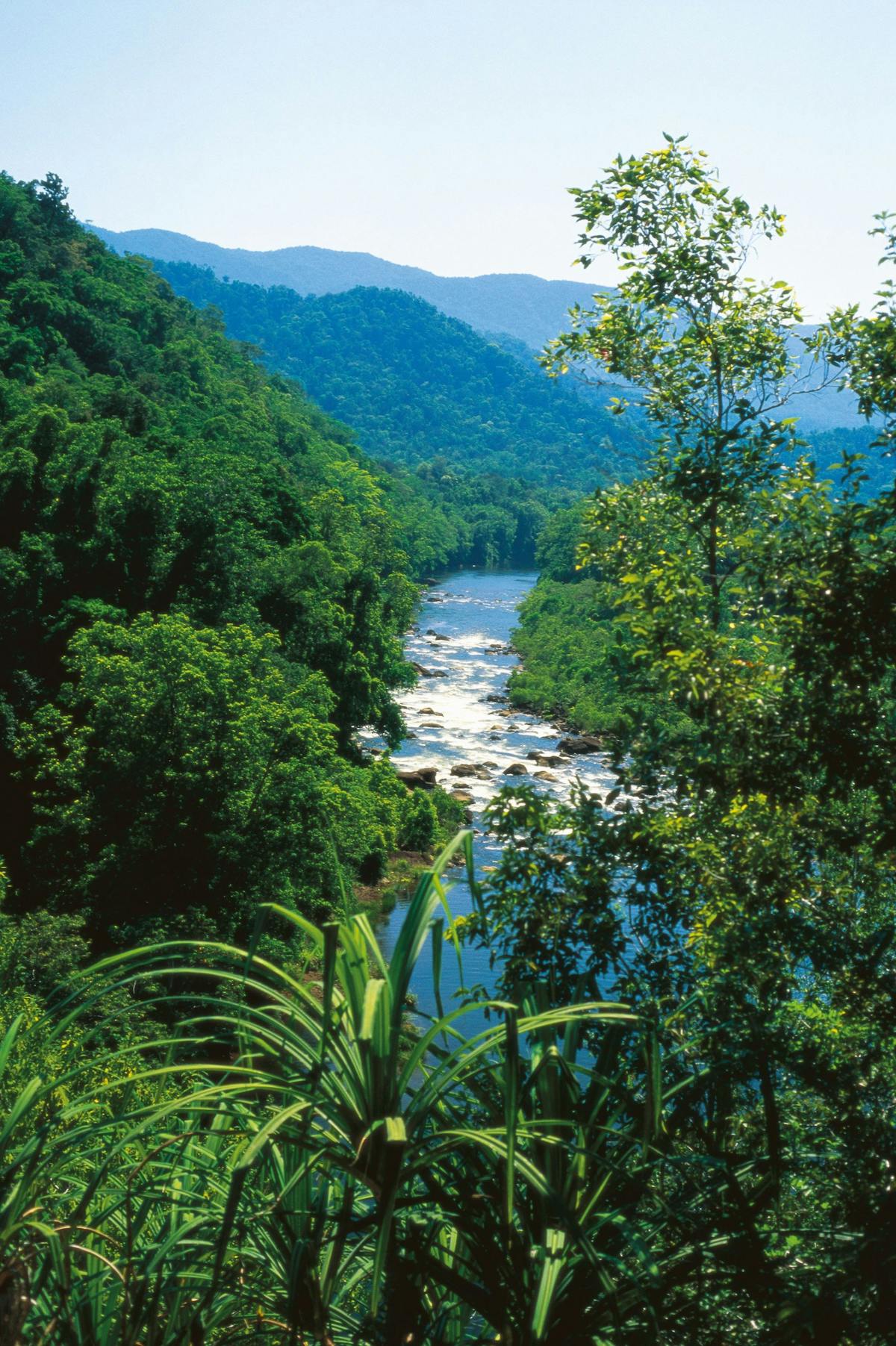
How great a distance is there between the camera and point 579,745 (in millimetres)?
36250

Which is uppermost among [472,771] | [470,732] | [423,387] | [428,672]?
[423,387]

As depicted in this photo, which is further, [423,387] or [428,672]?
[423,387]

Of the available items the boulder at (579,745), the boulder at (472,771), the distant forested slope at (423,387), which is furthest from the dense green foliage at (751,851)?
the distant forested slope at (423,387)

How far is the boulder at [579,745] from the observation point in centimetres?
3562

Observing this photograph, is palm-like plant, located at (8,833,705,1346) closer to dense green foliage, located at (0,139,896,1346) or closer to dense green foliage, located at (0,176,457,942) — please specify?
dense green foliage, located at (0,139,896,1346)

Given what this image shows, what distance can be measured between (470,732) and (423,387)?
13938 centimetres

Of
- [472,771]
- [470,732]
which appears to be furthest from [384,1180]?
[470,732]

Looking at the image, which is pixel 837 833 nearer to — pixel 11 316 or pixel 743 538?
pixel 743 538

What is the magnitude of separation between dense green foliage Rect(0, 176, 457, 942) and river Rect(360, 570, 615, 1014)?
2.11 metres

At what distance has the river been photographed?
2467 cm

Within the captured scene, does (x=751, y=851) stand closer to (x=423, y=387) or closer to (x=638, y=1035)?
(x=638, y=1035)

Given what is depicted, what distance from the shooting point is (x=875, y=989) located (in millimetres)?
4023

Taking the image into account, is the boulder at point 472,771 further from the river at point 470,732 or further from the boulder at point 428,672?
the boulder at point 428,672

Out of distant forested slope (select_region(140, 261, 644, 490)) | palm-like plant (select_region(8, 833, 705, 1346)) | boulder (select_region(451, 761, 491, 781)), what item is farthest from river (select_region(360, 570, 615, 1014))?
distant forested slope (select_region(140, 261, 644, 490))
